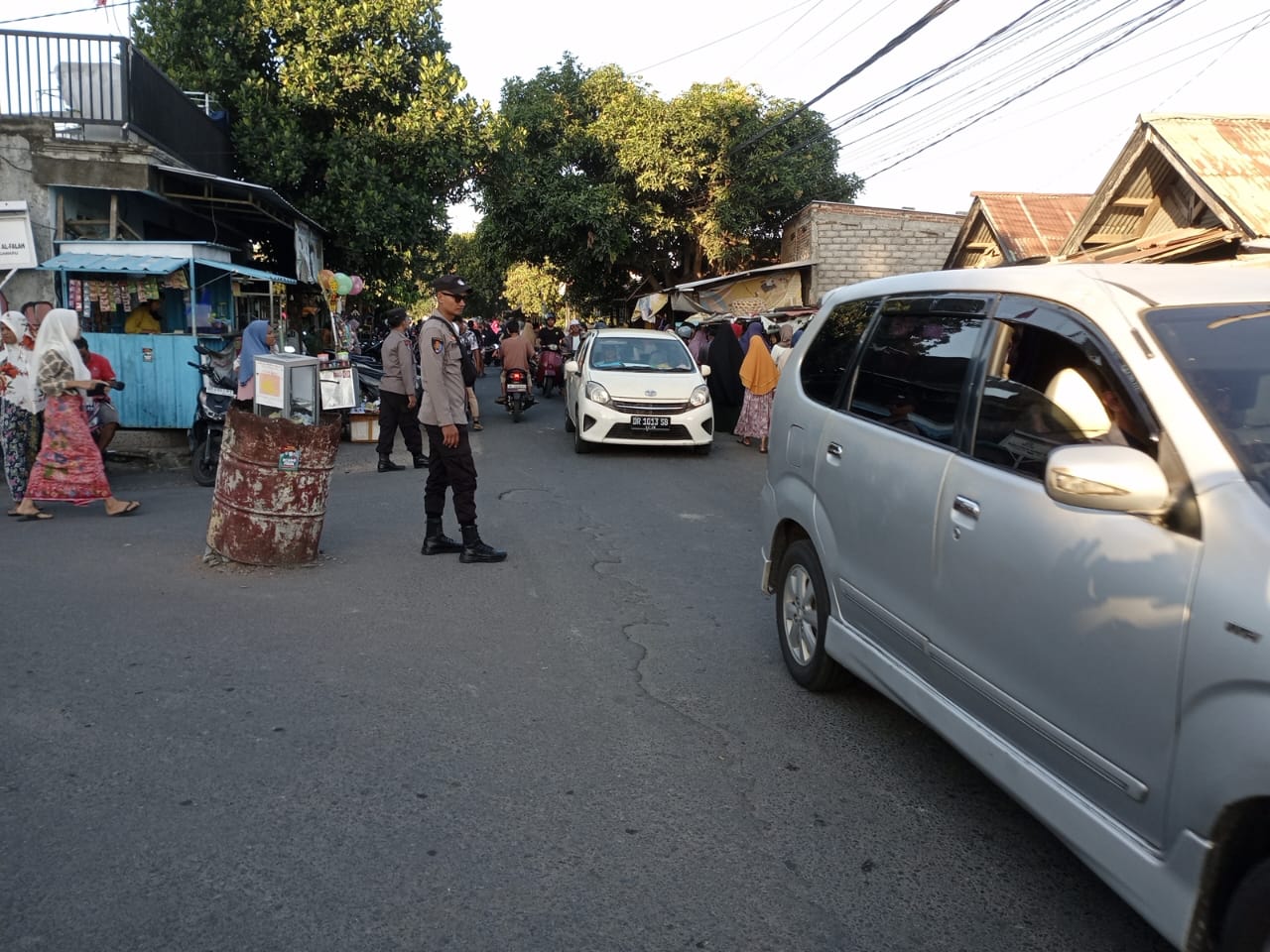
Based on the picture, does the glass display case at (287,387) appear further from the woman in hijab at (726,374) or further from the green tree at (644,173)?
the green tree at (644,173)

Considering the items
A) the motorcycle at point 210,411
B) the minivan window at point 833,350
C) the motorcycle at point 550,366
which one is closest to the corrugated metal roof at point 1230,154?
the minivan window at point 833,350

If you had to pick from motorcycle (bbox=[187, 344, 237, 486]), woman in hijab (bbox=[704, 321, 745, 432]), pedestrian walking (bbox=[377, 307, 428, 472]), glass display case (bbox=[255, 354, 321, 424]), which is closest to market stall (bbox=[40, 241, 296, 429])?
motorcycle (bbox=[187, 344, 237, 486])

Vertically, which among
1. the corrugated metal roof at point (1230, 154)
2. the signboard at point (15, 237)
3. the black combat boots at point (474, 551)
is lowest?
the black combat boots at point (474, 551)

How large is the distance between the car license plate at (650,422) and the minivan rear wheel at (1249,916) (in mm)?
11192

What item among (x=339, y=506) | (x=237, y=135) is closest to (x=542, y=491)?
(x=339, y=506)

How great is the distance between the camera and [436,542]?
25.2ft

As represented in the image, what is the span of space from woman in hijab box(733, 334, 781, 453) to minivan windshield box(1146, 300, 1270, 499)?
1176 cm

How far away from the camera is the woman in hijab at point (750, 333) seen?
606 inches

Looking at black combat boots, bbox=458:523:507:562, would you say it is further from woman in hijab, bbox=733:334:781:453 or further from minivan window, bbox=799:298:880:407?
woman in hijab, bbox=733:334:781:453

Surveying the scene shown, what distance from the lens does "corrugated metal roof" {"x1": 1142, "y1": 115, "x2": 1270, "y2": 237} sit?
35.2 feet


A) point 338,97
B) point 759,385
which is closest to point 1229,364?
point 759,385

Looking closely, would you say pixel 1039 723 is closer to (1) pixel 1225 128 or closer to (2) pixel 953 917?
(2) pixel 953 917

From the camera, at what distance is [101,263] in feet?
39.1

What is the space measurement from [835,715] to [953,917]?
160cm
